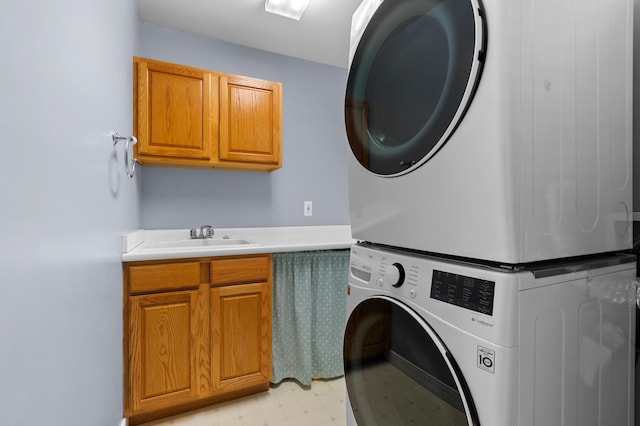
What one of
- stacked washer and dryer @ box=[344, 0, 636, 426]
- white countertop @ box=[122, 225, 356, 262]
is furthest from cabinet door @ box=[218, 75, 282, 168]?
stacked washer and dryer @ box=[344, 0, 636, 426]

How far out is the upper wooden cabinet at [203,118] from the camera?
6.06 ft

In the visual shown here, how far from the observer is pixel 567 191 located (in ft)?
2.15

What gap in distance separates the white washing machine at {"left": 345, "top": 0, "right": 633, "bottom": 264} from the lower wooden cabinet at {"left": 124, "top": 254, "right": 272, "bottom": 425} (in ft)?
3.70

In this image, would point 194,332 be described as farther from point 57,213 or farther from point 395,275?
point 395,275

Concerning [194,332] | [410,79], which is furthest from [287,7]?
[194,332]

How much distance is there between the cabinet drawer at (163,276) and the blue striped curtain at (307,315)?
494 millimetres

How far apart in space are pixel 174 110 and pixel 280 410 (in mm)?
1866

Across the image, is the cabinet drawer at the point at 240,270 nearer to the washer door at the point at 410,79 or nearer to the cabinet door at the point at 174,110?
the cabinet door at the point at 174,110

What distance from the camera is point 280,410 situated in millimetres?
1699

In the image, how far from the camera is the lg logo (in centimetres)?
57

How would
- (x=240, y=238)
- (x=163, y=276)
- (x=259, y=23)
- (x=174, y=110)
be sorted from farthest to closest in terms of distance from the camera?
(x=240, y=238), (x=259, y=23), (x=174, y=110), (x=163, y=276)

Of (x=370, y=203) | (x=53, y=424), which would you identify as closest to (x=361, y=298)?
(x=370, y=203)

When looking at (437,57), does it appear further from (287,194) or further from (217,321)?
(287,194)

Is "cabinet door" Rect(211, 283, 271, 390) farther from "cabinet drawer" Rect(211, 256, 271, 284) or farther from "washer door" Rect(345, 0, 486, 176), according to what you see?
"washer door" Rect(345, 0, 486, 176)
